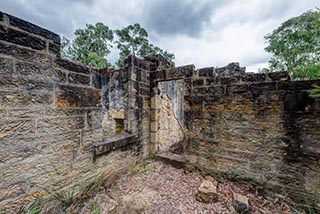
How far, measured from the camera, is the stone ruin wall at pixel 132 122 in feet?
4.08

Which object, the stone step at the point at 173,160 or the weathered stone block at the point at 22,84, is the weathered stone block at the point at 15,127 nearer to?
the weathered stone block at the point at 22,84

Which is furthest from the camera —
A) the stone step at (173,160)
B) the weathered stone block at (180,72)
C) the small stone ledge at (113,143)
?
the stone step at (173,160)

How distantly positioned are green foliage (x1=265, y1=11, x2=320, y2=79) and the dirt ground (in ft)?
20.8

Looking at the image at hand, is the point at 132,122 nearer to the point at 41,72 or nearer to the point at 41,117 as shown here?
the point at 41,117

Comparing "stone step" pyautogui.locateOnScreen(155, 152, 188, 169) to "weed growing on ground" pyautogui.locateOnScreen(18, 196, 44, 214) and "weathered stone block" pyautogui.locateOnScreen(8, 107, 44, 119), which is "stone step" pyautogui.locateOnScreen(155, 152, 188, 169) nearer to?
"weed growing on ground" pyautogui.locateOnScreen(18, 196, 44, 214)

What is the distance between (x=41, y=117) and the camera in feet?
4.54

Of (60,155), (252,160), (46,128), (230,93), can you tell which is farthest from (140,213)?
(230,93)

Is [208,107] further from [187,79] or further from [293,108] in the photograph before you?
[293,108]

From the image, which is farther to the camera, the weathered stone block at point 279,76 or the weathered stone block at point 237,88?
the weathered stone block at point 237,88

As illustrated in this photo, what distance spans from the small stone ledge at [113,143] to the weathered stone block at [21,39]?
1252 millimetres

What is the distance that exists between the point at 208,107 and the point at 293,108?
1065mm

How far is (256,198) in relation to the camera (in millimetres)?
2008

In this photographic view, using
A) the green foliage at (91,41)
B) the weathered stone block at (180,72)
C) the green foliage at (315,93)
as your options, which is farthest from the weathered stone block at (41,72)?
the green foliage at (91,41)

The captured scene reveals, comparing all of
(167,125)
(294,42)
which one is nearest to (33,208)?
(167,125)
